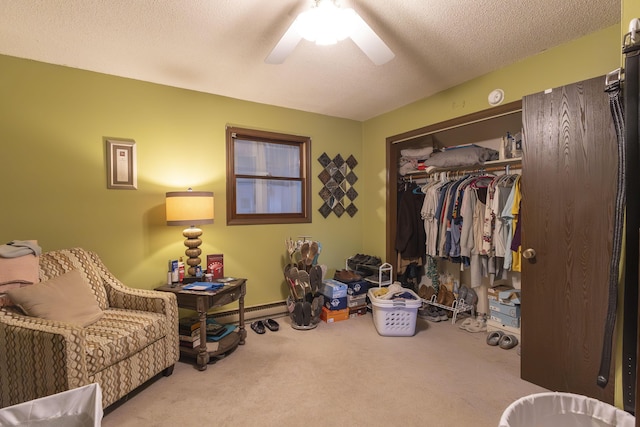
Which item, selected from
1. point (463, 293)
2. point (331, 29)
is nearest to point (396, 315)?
point (463, 293)

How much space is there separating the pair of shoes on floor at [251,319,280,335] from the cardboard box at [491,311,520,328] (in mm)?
2077

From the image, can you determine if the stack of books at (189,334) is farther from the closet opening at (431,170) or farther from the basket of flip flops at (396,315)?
the closet opening at (431,170)

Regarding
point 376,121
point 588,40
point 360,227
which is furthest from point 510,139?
point 360,227

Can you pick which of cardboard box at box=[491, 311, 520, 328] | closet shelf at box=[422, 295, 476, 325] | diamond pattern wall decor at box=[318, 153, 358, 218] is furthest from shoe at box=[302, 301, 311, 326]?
cardboard box at box=[491, 311, 520, 328]

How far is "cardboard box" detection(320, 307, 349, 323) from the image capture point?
322 cm

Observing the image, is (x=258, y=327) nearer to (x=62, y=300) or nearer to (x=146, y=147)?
(x=62, y=300)

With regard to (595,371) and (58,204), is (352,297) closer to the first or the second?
(595,371)

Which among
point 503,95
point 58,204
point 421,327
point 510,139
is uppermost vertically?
point 503,95

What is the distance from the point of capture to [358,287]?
346cm

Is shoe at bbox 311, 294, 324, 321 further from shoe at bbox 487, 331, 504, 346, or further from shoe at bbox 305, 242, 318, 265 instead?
shoe at bbox 487, 331, 504, 346

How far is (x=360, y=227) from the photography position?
408 cm

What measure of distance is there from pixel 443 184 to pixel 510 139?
2.39 feet

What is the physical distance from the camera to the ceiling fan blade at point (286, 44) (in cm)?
166

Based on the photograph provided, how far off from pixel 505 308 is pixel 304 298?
6.17 ft
